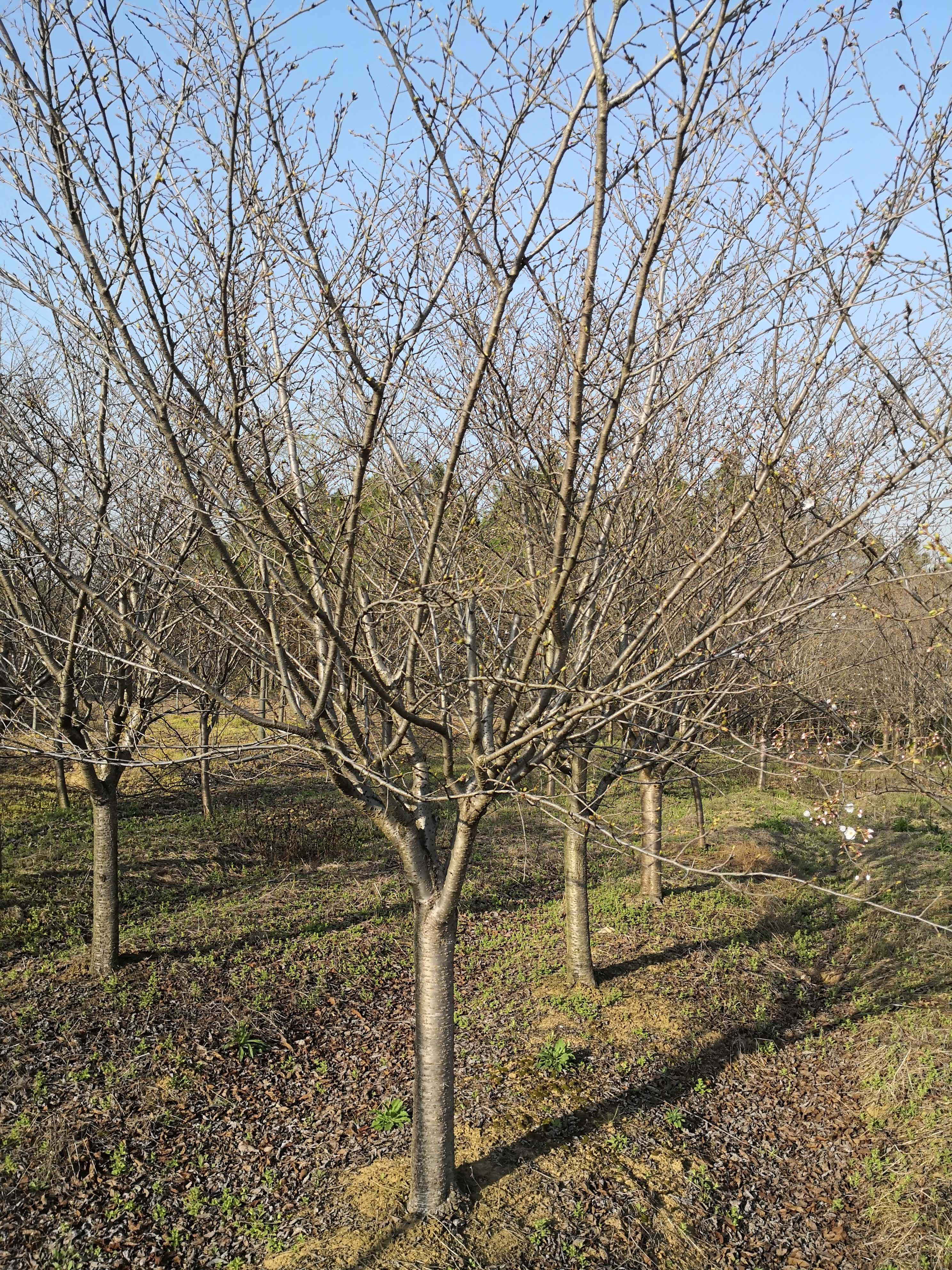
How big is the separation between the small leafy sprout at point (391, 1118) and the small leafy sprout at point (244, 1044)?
1.08 metres

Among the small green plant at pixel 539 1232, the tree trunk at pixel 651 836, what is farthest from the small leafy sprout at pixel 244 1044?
the tree trunk at pixel 651 836

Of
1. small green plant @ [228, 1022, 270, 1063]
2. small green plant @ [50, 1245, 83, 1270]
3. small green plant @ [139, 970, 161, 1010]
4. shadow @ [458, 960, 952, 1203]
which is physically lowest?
shadow @ [458, 960, 952, 1203]

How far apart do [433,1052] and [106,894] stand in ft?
12.0

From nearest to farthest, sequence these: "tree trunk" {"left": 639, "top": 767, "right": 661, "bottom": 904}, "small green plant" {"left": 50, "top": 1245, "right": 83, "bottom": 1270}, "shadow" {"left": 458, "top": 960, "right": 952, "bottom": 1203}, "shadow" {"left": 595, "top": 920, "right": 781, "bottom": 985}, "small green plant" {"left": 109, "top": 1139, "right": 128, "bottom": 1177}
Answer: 1. "small green plant" {"left": 50, "top": 1245, "right": 83, "bottom": 1270}
2. "small green plant" {"left": 109, "top": 1139, "right": 128, "bottom": 1177}
3. "shadow" {"left": 458, "top": 960, "right": 952, "bottom": 1203}
4. "shadow" {"left": 595, "top": 920, "right": 781, "bottom": 985}
5. "tree trunk" {"left": 639, "top": 767, "right": 661, "bottom": 904}

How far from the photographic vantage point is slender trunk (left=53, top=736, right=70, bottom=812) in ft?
35.6

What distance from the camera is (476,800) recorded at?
12.2 feet

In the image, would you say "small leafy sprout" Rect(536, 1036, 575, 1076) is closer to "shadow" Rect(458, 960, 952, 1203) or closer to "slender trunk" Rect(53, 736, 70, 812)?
"shadow" Rect(458, 960, 952, 1203)

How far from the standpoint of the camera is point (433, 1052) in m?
3.93

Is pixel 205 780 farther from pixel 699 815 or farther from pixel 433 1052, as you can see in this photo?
pixel 433 1052

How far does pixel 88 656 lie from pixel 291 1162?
165 inches

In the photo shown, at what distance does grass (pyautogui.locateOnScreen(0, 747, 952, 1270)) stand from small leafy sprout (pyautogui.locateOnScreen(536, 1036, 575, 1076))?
0.02 metres

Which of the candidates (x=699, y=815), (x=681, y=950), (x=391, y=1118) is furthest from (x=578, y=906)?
(x=699, y=815)

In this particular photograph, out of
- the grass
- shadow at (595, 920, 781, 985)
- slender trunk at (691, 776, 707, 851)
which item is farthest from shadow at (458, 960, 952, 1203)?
slender trunk at (691, 776, 707, 851)

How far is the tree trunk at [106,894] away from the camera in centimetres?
634
